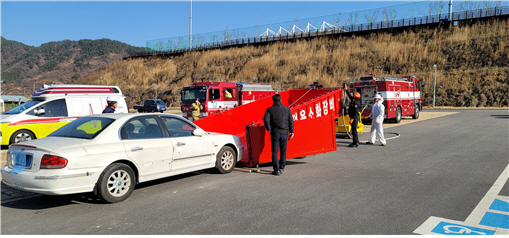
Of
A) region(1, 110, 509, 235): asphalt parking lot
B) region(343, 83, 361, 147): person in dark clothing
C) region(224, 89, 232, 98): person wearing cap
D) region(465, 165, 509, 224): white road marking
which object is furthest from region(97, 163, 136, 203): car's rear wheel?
region(224, 89, 232, 98): person wearing cap

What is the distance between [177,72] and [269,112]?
69904mm

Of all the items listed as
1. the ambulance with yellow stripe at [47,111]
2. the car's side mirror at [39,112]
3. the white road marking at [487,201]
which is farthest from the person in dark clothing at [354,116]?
the car's side mirror at [39,112]

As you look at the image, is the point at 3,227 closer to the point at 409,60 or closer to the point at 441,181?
the point at 441,181

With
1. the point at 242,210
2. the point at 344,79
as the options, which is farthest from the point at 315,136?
the point at 344,79

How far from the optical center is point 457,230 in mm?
4484

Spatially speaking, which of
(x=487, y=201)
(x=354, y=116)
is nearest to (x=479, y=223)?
(x=487, y=201)

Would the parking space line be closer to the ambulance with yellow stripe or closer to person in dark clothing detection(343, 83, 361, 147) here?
person in dark clothing detection(343, 83, 361, 147)

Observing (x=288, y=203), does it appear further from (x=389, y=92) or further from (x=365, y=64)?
(x=365, y=64)

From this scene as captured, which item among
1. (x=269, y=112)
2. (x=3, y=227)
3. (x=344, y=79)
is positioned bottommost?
(x=3, y=227)

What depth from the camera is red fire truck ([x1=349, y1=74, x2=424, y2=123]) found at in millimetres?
19734

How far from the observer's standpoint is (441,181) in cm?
702

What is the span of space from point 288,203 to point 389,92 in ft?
53.6

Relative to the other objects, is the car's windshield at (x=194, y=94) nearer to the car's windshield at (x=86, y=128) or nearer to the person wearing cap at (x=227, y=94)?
the person wearing cap at (x=227, y=94)

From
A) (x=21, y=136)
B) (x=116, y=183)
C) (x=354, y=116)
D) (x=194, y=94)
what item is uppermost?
(x=194, y=94)
